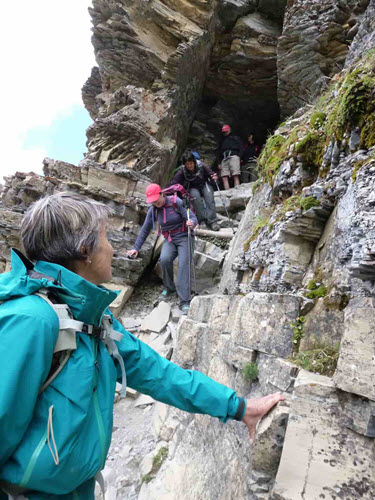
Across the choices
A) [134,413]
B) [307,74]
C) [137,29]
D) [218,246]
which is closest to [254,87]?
[307,74]

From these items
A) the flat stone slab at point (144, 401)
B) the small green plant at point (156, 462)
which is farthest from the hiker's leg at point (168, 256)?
the small green plant at point (156, 462)

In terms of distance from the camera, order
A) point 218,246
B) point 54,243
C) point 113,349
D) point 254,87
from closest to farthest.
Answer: point 54,243, point 113,349, point 218,246, point 254,87

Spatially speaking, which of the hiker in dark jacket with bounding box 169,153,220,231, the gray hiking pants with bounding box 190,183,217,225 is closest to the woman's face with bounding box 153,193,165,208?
the hiker in dark jacket with bounding box 169,153,220,231

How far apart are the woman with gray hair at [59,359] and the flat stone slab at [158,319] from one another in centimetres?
542

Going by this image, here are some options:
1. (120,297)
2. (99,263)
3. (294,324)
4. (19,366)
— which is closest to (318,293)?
(294,324)

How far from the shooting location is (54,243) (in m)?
1.76

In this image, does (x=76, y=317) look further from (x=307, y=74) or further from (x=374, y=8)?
(x=307, y=74)

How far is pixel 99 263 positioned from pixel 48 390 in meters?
0.80

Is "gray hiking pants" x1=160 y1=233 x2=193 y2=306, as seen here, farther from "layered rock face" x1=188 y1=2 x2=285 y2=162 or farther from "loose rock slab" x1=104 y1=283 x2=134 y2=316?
"layered rock face" x1=188 y1=2 x2=285 y2=162

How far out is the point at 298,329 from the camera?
2533mm

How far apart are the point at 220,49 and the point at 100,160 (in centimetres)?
1025

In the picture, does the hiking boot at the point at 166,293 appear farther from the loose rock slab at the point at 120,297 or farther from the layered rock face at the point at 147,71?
the layered rock face at the point at 147,71

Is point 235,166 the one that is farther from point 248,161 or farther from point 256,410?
point 256,410

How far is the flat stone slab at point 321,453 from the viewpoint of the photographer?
71.6 inches
